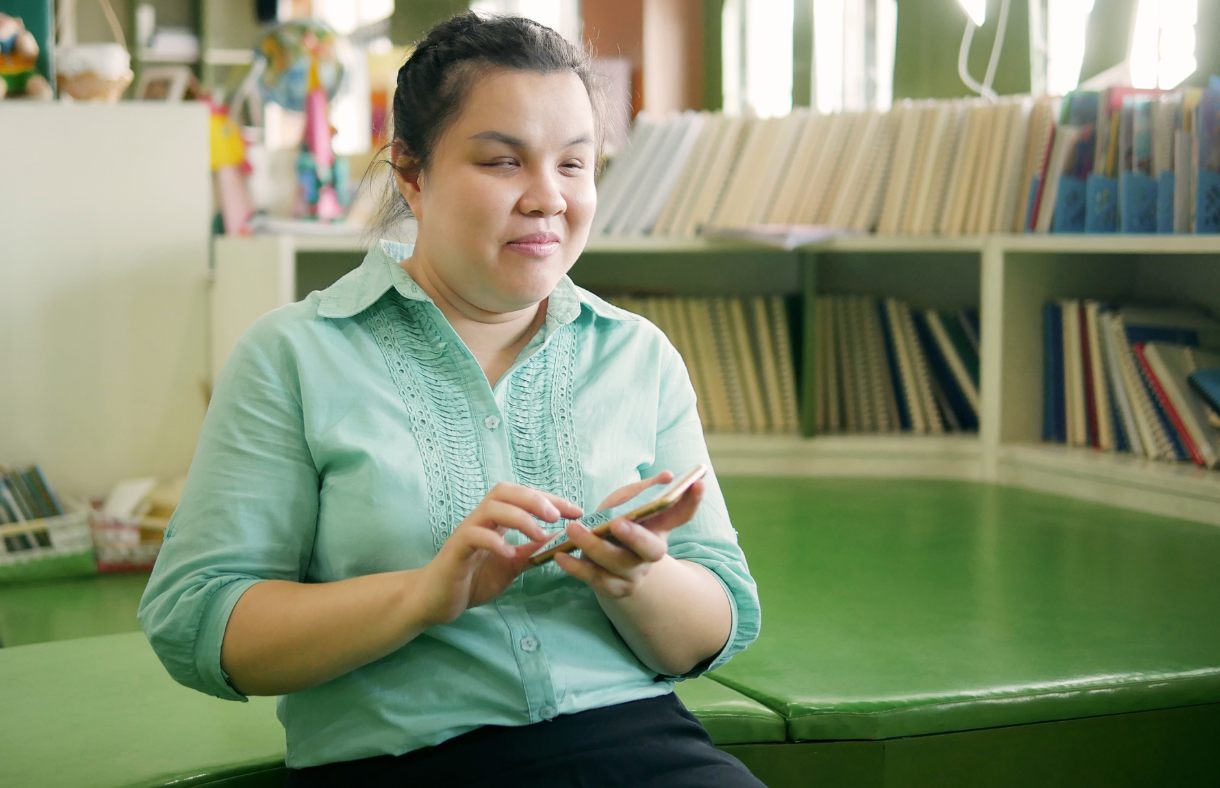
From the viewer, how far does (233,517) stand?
835mm

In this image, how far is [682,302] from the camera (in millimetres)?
2744

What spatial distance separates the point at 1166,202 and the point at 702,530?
1419 millimetres

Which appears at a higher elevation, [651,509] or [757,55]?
[757,55]

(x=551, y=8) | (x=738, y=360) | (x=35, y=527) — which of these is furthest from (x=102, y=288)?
(x=551, y=8)

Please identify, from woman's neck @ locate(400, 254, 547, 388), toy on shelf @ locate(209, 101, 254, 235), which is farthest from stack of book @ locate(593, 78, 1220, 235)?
woman's neck @ locate(400, 254, 547, 388)

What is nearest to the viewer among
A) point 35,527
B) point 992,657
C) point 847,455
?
point 992,657

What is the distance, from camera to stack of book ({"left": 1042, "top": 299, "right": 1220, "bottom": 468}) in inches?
79.7

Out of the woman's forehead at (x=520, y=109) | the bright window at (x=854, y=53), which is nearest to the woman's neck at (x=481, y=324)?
the woman's forehead at (x=520, y=109)

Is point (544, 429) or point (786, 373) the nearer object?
point (544, 429)

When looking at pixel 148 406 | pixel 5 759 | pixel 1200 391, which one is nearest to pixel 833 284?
pixel 1200 391

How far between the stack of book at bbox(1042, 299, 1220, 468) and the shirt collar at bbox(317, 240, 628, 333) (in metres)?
1.43

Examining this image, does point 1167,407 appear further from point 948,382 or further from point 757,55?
point 757,55

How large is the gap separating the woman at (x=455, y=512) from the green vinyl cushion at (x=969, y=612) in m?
0.27

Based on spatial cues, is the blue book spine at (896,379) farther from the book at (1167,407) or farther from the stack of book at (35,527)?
the stack of book at (35,527)
